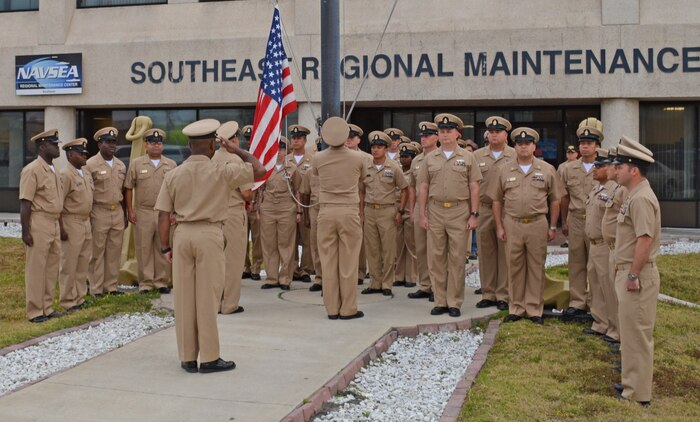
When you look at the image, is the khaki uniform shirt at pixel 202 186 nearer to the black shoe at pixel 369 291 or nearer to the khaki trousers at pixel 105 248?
the khaki trousers at pixel 105 248

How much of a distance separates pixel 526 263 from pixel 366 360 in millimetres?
2455

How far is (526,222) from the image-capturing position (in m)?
8.13

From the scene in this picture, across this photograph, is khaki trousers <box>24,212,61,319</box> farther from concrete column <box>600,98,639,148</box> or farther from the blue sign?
concrete column <box>600,98,639,148</box>

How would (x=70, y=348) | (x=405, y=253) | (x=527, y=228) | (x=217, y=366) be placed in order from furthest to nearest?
(x=405, y=253)
(x=527, y=228)
(x=70, y=348)
(x=217, y=366)

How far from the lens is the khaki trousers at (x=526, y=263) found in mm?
8094

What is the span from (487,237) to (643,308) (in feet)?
12.0

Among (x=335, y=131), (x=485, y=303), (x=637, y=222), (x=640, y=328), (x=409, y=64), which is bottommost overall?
(x=485, y=303)

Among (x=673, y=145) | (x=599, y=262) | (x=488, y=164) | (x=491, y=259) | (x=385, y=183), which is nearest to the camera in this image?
(x=599, y=262)

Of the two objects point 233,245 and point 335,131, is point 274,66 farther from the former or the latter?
point 233,245

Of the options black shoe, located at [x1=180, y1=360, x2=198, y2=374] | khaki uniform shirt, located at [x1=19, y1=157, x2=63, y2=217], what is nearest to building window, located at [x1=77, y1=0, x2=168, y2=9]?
khaki uniform shirt, located at [x1=19, y1=157, x2=63, y2=217]

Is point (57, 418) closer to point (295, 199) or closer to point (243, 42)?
point (295, 199)

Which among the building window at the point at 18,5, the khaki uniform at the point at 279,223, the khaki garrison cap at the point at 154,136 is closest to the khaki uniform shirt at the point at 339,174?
the khaki uniform at the point at 279,223

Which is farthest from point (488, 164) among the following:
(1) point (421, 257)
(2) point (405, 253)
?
(2) point (405, 253)

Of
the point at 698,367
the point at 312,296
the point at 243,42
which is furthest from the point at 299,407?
the point at 243,42
